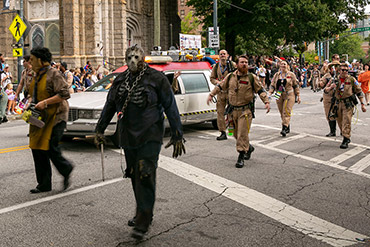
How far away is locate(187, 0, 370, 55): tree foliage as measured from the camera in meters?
32.2

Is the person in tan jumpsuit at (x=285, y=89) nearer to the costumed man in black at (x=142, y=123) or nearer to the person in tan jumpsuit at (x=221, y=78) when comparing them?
the person in tan jumpsuit at (x=221, y=78)

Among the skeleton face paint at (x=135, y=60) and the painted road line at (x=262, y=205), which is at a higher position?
the skeleton face paint at (x=135, y=60)

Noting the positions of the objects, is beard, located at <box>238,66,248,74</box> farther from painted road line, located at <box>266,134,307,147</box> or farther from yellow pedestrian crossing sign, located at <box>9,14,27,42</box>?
yellow pedestrian crossing sign, located at <box>9,14,27,42</box>

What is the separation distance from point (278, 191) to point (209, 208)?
1.30m

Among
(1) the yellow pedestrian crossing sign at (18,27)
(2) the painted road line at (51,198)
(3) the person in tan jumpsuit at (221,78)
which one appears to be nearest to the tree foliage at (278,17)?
(1) the yellow pedestrian crossing sign at (18,27)

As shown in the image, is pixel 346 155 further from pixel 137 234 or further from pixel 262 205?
pixel 137 234

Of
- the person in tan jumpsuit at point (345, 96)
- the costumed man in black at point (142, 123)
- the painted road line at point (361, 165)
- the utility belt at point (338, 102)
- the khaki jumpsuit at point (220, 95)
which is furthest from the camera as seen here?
the khaki jumpsuit at point (220, 95)

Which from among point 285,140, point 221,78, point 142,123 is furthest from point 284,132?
point 142,123

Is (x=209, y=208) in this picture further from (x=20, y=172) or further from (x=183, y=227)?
(x=20, y=172)

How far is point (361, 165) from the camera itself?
859 centimetres

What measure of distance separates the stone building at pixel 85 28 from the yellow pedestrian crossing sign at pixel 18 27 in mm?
6040

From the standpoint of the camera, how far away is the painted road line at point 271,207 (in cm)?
491

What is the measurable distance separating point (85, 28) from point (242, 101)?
901 inches

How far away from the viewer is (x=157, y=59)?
1110 cm
